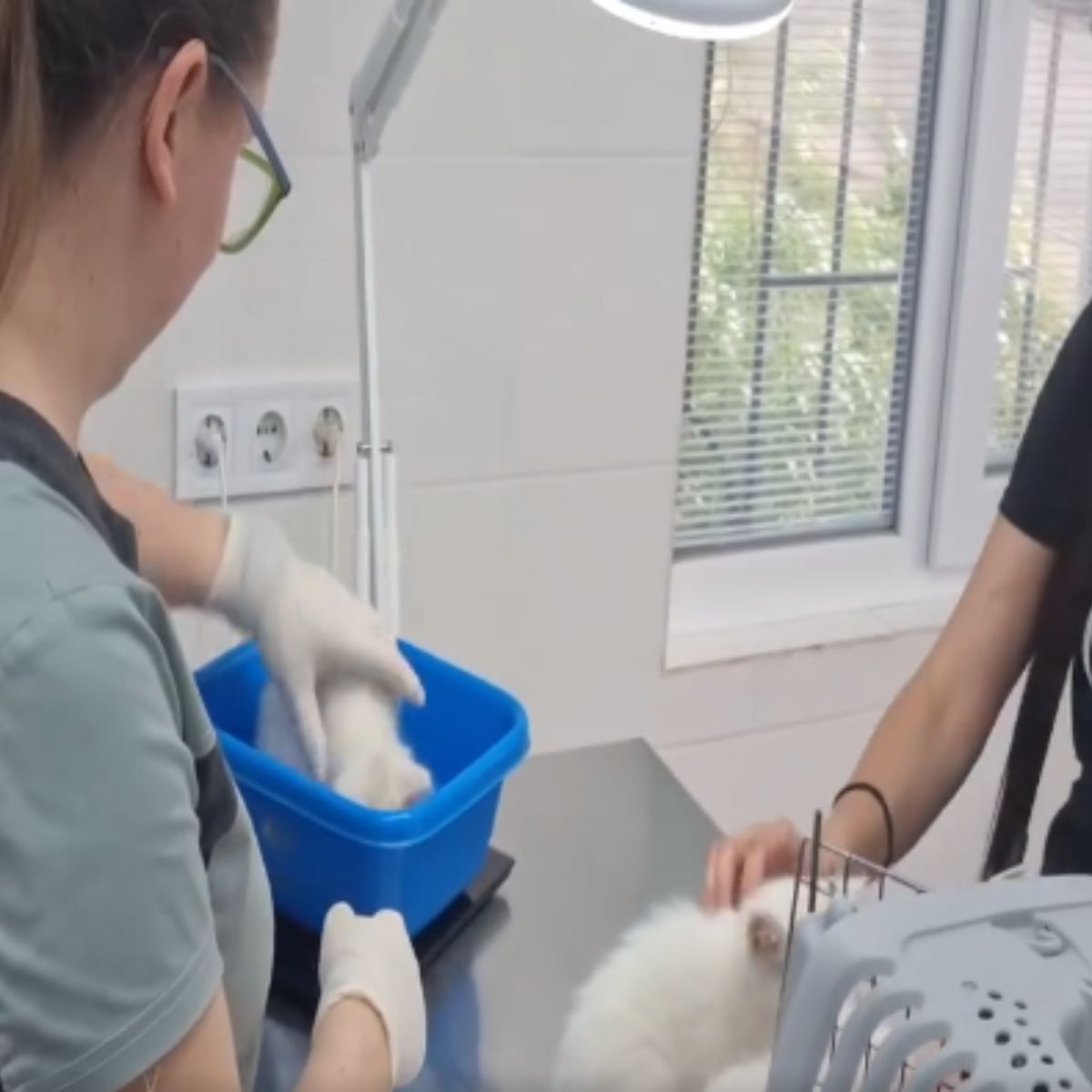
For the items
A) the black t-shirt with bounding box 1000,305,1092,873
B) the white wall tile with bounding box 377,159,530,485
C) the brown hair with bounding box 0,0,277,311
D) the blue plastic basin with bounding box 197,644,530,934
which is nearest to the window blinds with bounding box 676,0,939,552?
the white wall tile with bounding box 377,159,530,485

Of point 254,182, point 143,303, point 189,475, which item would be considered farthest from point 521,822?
point 143,303

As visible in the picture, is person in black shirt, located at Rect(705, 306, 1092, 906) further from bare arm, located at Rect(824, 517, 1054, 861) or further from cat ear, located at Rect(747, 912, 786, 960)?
cat ear, located at Rect(747, 912, 786, 960)

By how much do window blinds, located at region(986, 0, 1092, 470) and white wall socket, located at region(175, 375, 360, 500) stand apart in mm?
859

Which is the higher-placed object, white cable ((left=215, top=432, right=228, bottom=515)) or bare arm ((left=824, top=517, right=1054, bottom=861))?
white cable ((left=215, top=432, right=228, bottom=515))

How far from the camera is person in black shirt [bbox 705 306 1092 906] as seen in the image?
1276 mm

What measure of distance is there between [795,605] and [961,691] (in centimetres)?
60

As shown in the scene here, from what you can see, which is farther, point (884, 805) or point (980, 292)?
point (980, 292)

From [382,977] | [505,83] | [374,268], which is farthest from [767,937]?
[505,83]

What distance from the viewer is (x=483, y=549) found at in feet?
5.29

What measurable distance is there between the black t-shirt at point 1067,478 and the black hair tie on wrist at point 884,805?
126 mm

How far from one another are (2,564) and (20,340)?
0.13 meters

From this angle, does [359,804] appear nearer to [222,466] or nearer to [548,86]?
[222,466]

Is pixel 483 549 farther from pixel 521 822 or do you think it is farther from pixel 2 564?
pixel 2 564

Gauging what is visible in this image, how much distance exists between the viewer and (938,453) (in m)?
1.98
